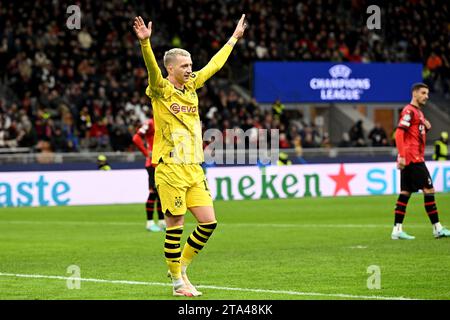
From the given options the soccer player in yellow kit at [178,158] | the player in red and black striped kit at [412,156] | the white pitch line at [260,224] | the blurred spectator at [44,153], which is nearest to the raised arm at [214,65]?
the soccer player in yellow kit at [178,158]

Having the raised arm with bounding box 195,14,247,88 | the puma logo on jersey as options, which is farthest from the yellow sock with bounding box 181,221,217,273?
the raised arm with bounding box 195,14,247,88

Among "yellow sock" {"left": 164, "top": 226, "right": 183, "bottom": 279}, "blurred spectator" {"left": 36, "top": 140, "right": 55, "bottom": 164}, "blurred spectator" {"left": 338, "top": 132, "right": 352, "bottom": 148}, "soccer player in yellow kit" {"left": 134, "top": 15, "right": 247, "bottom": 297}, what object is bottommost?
"blurred spectator" {"left": 338, "top": 132, "right": 352, "bottom": 148}

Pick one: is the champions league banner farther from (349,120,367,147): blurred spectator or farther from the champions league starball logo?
(349,120,367,147): blurred spectator

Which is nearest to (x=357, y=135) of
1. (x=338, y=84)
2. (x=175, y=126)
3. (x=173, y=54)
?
(x=338, y=84)

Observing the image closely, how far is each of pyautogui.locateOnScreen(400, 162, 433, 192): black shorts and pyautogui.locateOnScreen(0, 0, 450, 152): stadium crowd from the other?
54.0 ft

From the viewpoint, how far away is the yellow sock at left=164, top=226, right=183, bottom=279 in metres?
10.7

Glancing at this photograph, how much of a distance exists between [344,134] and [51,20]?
12.9m

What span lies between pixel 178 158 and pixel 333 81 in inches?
1301

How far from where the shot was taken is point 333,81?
1705 inches

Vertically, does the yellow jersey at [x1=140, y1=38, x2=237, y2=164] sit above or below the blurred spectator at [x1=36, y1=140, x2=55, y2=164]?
above

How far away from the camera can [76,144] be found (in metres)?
33.2

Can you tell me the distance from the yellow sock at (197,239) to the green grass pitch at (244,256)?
0.39 m

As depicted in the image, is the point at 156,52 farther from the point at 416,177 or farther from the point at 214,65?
the point at 214,65

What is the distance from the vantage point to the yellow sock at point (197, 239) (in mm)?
10883
